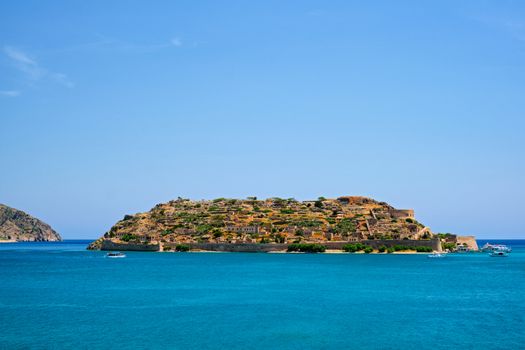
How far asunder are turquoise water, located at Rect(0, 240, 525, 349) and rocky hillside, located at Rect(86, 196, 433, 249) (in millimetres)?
54328

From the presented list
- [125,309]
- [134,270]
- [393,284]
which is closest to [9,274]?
[134,270]

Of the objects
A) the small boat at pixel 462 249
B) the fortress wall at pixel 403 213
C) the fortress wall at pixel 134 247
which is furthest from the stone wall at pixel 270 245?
the small boat at pixel 462 249

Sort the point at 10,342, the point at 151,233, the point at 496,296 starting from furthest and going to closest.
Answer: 1. the point at 151,233
2. the point at 496,296
3. the point at 10,342

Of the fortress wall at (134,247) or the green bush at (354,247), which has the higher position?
the fortress wall at (134,247)

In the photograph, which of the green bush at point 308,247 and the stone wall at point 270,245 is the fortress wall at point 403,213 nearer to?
the stone wall at point 270,245

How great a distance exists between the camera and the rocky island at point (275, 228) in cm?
11188

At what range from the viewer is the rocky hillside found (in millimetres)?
116188

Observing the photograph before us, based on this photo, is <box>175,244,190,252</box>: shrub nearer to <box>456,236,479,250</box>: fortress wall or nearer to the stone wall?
the stone wall

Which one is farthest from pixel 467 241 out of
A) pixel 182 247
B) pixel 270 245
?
pixel 182 247

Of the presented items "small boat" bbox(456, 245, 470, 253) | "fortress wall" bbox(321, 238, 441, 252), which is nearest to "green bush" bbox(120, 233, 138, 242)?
"fortress wall" bbox(321, 238, 441, 252)

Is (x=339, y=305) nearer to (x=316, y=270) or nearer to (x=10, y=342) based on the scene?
(x=10, y=342)

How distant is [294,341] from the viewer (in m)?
27.8

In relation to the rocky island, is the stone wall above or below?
below

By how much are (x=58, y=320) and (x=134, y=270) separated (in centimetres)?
3884
